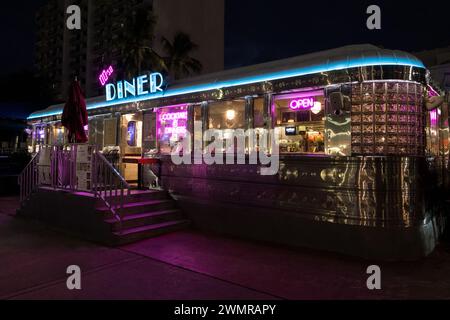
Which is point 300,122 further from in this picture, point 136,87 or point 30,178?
point 30,178

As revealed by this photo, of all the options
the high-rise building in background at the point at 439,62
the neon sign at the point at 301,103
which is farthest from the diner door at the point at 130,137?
the high-rise building in background at the point at 439,62

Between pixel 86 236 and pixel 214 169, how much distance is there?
9.97 ft

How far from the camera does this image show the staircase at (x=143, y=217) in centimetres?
680

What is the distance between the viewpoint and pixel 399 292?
4430mm

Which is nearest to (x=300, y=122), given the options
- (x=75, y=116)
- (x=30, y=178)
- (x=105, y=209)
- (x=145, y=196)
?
(x=145, y=196)

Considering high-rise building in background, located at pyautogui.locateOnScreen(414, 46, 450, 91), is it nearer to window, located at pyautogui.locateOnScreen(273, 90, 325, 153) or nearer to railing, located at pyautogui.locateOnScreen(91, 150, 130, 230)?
window, located at pyautogui.locateOnScreen(273, 90, 325, 153)

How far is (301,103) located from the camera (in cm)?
675

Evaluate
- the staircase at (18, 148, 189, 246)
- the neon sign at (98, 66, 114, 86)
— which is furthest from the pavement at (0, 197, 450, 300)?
the neon sign at (98, 66, 114, 86)

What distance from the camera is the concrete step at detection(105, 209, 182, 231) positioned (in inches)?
270

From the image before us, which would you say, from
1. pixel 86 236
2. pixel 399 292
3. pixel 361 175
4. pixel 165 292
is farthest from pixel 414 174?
pixel 86 236

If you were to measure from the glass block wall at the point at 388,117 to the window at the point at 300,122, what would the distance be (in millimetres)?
764

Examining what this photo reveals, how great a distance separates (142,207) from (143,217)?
1.24 feet

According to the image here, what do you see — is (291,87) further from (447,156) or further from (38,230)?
(38,230)

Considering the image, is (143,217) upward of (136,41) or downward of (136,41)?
downward
